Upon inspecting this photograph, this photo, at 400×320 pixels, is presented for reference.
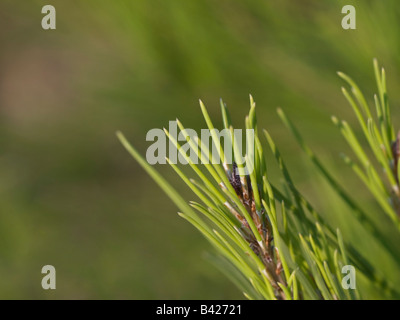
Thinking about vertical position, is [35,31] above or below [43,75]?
below

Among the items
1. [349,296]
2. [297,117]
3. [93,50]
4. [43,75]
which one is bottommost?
[349,296]

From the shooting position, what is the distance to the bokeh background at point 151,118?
513 mm

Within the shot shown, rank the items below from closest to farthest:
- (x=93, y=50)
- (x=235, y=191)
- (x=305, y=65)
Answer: (x=235, y=191) → (x=305, y=65) → (x=93, y=50)

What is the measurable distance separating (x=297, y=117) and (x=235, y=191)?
0.30 metres

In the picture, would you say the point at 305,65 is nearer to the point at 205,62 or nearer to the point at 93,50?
the point at 205,62

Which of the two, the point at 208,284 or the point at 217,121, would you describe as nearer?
the point at 217,121

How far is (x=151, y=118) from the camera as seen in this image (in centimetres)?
60

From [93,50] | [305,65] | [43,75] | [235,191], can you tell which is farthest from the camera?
[43,75]

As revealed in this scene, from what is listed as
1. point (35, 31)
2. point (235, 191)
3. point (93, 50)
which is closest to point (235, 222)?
point (235, 191)

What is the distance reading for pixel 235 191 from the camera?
278 millimetres

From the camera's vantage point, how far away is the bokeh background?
1.68 ft

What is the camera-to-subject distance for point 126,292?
A: 2.34 feet
